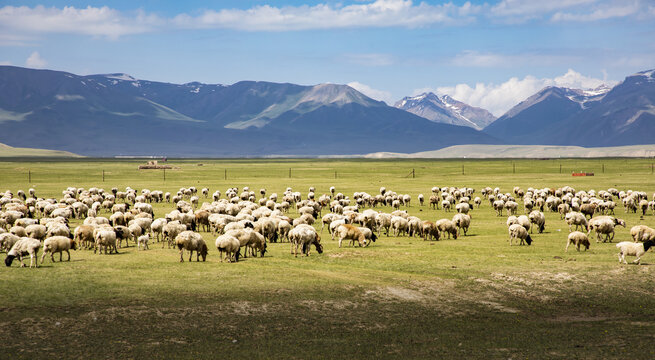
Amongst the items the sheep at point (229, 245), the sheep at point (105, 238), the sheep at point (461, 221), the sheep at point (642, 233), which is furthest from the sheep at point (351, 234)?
the sheep at point (642, 233)

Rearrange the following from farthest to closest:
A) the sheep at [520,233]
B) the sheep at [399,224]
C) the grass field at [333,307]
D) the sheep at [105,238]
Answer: the sheep at [399,224] < the sheep at [520,233] < the sheep at [105,238] < the grass field at [333,307]

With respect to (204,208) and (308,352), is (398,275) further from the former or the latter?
(204,208)

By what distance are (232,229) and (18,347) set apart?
487 inches

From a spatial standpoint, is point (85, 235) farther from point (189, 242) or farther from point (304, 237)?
point (304, 237)

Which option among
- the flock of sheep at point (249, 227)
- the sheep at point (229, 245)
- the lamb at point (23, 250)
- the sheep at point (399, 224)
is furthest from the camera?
the sheep at point (399, 224)

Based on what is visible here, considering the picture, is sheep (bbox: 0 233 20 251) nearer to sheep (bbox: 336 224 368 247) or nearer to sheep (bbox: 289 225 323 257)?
sheep (bbox: 289 225 323 257)

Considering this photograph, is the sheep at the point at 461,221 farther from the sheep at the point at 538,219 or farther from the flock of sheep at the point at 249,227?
the sheep at the point at 538,219

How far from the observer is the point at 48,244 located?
2320 cm

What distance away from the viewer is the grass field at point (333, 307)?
15.1 m

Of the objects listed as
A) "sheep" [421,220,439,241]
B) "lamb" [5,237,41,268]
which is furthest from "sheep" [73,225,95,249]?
"sheep" [421,220,439,241]

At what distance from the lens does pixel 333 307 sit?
18.5 metres

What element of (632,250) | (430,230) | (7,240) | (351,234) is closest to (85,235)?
(7,240)

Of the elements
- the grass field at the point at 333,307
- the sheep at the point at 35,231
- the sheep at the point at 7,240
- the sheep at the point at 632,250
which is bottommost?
the grass field at the point at 333,307

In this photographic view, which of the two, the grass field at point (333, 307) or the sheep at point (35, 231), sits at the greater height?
the sheep at point (35, 231)
